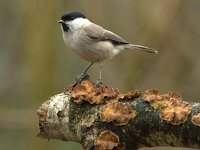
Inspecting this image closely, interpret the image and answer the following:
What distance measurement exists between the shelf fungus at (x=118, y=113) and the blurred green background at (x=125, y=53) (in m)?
3.07

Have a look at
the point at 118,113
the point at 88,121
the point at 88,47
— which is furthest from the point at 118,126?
the point at 88,47

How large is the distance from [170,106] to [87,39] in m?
2.30

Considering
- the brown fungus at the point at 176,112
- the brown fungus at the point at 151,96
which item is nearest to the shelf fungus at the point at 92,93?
the brown fungus at the point at 151,96

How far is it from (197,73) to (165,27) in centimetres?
62

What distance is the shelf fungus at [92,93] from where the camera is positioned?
2.26 metres

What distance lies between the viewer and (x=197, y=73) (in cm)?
526

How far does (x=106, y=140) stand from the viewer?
2102mm

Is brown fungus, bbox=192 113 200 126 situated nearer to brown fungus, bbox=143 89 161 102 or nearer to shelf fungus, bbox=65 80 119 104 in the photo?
brown fungus, bbox=143 89 161 102

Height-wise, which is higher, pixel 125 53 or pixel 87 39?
pixel 125 53

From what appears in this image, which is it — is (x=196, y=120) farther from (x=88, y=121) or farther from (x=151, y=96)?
(x=88, y=121)

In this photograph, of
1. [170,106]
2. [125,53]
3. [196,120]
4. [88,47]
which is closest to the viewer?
[196,120]

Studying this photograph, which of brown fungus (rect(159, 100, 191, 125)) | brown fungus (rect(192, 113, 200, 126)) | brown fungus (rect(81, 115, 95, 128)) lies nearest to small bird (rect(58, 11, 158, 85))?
brown fungus (rect(81, 115, 95, 128))

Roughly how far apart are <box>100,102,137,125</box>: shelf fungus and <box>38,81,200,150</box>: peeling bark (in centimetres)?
2

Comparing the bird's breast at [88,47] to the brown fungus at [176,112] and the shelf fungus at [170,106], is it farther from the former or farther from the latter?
the brown fungus at [176,112]
